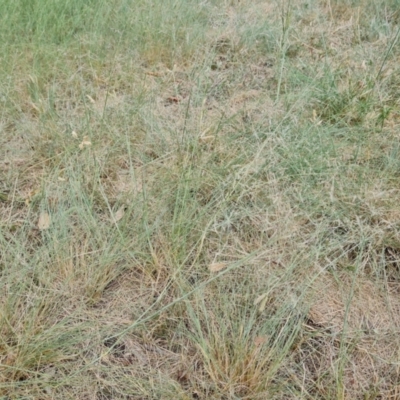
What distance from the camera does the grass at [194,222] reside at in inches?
45.3

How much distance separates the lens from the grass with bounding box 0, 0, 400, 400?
1149 mm

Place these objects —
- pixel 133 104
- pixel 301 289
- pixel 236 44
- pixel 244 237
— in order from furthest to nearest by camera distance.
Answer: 1. pixel 236 44
2. pixel 133 104
3. pixel 244 237
4. pixel 301 289

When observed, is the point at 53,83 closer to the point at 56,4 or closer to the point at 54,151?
the point at 54,151

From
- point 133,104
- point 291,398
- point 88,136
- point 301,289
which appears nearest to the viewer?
point 291,398

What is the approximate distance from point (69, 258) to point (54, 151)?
0.56 meters

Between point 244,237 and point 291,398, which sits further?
point 244,237

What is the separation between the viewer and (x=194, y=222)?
1.40 metres

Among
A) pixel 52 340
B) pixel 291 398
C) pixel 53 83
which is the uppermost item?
pixel 53 83

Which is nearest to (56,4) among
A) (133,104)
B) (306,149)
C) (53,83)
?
(53,83)

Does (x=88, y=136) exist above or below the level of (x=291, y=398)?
above

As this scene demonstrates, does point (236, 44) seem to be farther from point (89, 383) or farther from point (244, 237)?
point (89, 383)

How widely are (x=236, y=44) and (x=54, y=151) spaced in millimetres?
1179

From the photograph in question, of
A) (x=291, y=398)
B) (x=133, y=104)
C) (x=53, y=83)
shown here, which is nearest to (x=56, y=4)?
(x=53, y=83)

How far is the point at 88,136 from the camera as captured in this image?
5.74 feet
